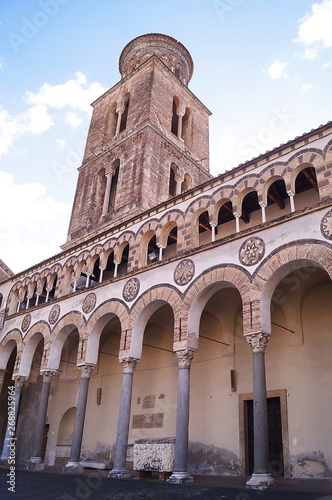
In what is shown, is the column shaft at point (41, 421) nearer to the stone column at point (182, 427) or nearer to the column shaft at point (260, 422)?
the stone column at point (182, 427)

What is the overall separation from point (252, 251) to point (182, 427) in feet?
14.8

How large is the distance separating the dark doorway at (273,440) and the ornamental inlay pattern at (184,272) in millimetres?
4018

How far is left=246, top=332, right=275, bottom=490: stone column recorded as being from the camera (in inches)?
328

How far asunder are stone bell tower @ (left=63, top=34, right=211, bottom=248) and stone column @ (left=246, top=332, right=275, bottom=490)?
10.7 m

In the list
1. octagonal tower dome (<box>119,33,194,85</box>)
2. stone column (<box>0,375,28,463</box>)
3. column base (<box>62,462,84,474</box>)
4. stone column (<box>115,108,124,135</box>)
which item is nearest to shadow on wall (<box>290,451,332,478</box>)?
column base (<box>62,462,84,474</box>)

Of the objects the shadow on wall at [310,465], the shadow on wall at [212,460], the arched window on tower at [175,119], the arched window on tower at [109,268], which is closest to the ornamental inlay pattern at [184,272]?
the arched window on tower at [109,268]

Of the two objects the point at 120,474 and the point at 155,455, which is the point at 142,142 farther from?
the point at 120,474

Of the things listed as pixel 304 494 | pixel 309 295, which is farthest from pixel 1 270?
pixel 304 494

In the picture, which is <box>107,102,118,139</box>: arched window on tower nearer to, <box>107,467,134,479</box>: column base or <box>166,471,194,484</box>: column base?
<box>107,467,134,479</box>: column base

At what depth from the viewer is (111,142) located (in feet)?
76.6

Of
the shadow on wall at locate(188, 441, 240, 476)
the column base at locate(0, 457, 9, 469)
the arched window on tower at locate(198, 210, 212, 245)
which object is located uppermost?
the arched window on tower at locate(198, 210, 212, 245)

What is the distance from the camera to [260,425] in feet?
28.5

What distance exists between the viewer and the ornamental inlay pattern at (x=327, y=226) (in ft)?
30.0

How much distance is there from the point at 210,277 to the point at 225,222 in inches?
138
